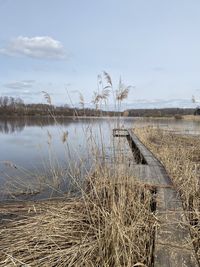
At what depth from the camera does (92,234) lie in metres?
3.38

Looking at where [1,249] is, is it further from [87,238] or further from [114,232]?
[114,232]

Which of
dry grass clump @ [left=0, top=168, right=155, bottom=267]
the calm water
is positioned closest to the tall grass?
dry grass clump @ [left=0, top=168, right=155, bottom=267]

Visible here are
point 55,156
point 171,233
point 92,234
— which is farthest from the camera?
point 55,156

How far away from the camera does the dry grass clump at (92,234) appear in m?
2.96

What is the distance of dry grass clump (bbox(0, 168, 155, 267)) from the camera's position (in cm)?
296

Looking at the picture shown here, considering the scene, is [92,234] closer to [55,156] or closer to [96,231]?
[96,231]

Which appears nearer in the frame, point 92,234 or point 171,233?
point 171,233

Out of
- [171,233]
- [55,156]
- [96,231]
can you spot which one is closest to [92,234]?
[96,231]

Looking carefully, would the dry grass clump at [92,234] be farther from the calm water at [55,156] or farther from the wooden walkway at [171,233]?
the calm water at [55,156]

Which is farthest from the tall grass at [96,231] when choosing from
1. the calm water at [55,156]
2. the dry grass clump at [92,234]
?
the calm water at [55,156]

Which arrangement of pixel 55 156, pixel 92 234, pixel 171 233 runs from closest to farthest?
pixel 171 233, pixel 92 234, pixel 55 156

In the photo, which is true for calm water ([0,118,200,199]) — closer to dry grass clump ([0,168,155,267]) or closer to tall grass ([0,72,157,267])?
tall grass ([0,72,157,267])

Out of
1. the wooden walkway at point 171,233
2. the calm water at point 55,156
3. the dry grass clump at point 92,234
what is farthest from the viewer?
the calm water at point 55,156

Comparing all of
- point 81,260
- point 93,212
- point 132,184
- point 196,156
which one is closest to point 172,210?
point 132,184
